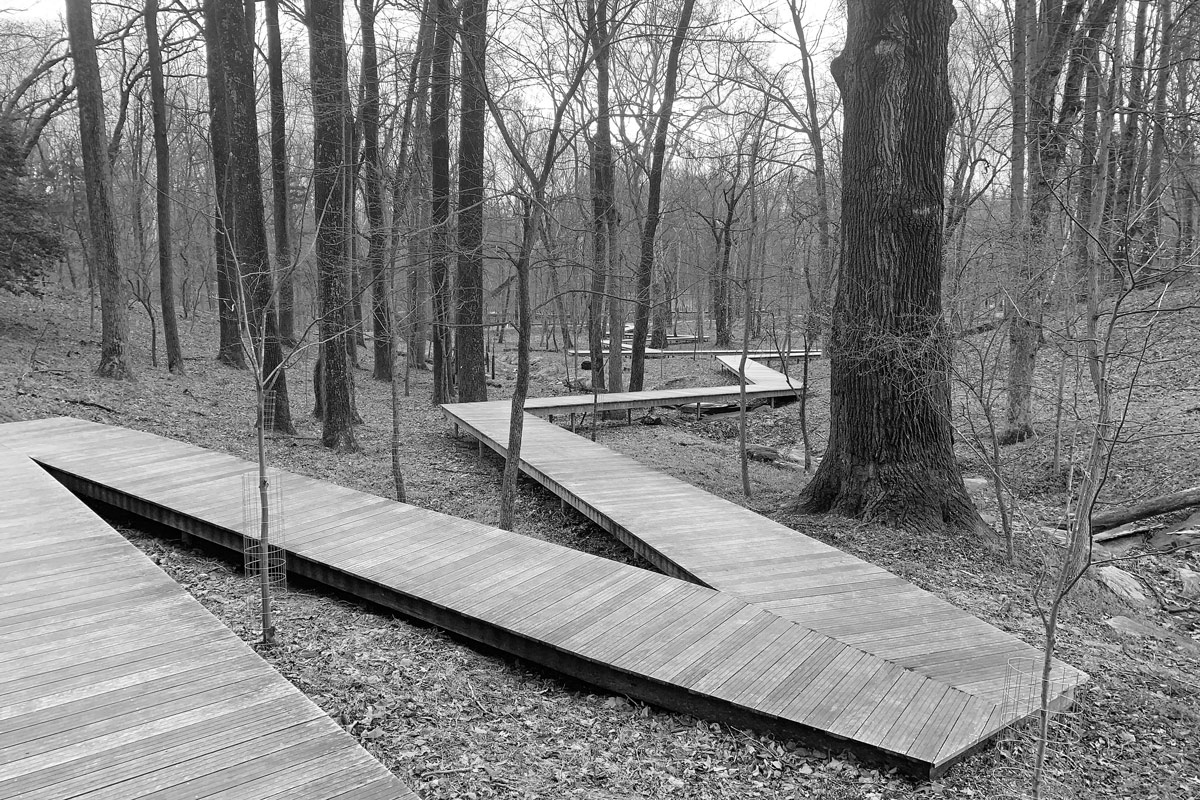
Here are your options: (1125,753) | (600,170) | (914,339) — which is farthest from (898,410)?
(600,170)

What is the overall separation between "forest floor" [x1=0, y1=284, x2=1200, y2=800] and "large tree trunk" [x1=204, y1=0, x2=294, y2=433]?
124 cm

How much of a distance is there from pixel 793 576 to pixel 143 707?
3851mm

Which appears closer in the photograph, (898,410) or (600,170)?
(898,410)

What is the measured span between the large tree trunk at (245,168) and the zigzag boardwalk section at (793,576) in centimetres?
471

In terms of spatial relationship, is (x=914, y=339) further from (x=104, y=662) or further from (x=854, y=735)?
→ (x=104, y=662)

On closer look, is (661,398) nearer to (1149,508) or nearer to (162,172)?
(1149,508)

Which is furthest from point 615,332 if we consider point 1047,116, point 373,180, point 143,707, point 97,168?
point 143,707

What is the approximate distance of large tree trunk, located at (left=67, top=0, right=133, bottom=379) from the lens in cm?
1150

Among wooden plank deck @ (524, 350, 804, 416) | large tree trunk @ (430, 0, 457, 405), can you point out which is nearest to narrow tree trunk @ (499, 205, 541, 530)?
large tree trunk @ (430, 0, 457, 405)

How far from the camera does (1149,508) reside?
24.0 feet

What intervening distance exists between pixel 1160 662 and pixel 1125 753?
1.43 m

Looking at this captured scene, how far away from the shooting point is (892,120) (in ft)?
21.6

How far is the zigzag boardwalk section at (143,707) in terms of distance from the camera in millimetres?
2785

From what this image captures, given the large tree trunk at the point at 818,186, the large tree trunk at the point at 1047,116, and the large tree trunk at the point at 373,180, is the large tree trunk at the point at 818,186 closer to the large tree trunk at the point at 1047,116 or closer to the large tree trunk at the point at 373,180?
the large tree trunk at the point at 1047,116
